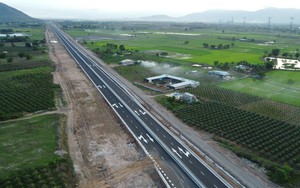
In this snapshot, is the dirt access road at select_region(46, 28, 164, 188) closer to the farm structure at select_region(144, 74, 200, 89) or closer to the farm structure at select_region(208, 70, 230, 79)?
the farm structure at select_region(144, 74, 200, 89)

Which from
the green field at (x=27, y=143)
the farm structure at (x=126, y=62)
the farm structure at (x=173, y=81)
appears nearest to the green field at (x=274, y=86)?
the farm structure at (x=173, y=81)

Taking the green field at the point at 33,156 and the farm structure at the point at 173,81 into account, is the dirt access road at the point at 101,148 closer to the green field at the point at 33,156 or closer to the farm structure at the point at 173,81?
the green field at the point at 33,156

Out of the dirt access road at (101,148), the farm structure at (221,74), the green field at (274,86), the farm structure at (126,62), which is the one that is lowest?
the green field at (274,86)

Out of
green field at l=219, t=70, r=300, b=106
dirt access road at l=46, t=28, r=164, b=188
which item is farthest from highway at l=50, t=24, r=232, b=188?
green field at l=219, t=70, r=300, b=106

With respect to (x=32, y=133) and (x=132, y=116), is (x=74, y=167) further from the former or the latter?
(x=132, y=116)

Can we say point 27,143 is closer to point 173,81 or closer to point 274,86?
point 173,81

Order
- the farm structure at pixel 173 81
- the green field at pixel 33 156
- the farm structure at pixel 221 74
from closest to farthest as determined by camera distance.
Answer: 1. the green field at pixel 33 156
2. the farm structure at pixel 173 81
3. the farm structure at pixel 221 74
